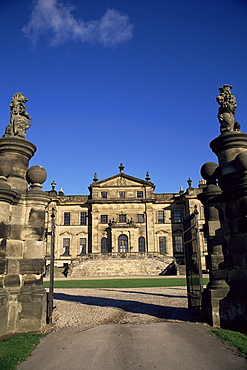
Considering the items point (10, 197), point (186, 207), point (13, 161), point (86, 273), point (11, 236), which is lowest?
point (86, 273)

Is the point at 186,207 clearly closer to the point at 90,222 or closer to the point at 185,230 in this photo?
the point at 90,222

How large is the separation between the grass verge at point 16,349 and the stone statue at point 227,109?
8.00 metres

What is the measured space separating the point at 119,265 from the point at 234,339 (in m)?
32.6

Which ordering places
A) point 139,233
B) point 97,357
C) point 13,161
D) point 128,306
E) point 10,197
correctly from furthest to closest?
point 139,233, point 128,306, point 13,161, point 10,197, point 97,357

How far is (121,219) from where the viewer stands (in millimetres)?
48781

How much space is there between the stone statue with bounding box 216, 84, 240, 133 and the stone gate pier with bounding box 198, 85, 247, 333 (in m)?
0.03

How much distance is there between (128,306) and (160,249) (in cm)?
3685

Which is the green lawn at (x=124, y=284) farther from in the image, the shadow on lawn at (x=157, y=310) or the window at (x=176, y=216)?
the window at (x=176, y=216)

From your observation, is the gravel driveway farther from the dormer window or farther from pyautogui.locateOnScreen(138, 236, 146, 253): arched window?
the dormer window

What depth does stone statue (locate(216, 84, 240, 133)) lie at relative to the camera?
968 cm

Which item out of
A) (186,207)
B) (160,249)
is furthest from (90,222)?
(186,207)

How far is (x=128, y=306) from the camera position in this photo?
11.8 metres

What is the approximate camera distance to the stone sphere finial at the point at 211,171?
9.26m

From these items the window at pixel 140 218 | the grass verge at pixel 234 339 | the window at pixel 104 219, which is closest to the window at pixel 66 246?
the window at pixel 104 219
